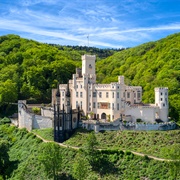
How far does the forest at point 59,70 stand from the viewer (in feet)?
292

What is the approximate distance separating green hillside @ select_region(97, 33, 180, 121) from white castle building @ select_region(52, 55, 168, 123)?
49.9 ft

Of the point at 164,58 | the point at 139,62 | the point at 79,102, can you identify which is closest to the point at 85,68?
the point at 79,102

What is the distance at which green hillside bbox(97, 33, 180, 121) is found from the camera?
9194 cm

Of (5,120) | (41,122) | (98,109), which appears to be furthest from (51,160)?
(5,120)

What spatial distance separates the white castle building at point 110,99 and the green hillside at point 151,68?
599 inches

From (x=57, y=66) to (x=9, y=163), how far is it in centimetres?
4605

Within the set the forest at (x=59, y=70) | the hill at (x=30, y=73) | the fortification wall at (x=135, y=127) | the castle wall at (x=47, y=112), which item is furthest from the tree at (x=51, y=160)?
the hill at (x=30, y=73)

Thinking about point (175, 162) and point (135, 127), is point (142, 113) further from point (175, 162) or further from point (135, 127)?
point (175, 162)

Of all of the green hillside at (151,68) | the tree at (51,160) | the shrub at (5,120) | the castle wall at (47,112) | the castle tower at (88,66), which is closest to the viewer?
the tree at (51,160)

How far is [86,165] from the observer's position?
5306 cm

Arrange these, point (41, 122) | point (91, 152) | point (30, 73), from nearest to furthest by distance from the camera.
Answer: point (91, 152) → point (41, 122) → point (30, 73)

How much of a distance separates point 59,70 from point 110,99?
135ft

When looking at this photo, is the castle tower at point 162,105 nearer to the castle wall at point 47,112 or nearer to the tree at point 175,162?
the tree at point 175,162

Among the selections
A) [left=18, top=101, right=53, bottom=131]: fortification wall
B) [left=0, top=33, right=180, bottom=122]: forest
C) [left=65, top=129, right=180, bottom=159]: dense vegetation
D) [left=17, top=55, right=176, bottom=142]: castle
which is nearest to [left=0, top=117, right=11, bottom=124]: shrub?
[left=0, top=33, right=180, bottom=122]: forest
